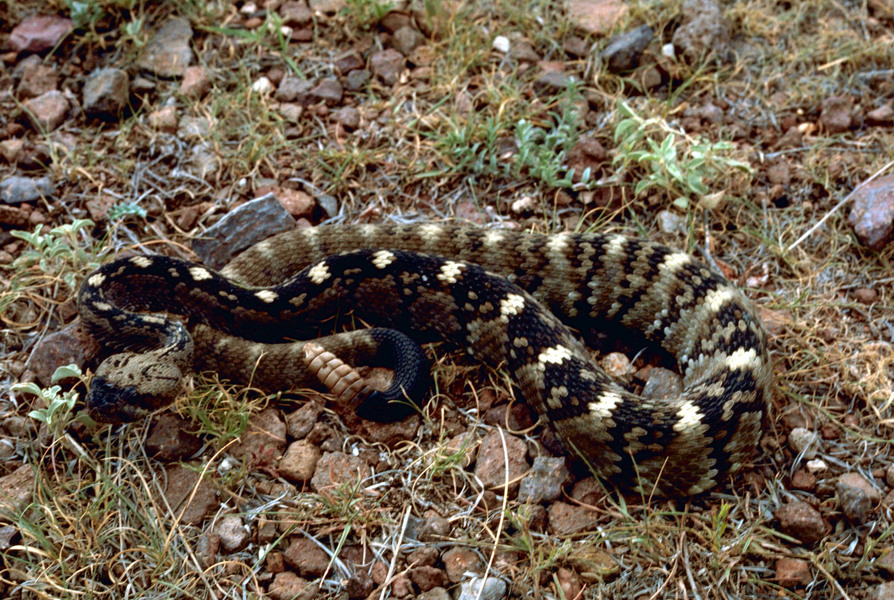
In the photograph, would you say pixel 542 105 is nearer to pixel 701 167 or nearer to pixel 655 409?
pixel 701 167

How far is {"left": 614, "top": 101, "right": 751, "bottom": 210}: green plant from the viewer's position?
4.32m

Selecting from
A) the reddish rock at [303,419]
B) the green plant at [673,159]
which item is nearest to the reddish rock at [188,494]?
the reddish rock at [303,419]

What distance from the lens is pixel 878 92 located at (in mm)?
4941

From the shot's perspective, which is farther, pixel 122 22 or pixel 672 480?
pixel 122 22

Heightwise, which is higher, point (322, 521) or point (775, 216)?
point (775, 216)

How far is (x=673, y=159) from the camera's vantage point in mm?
4316

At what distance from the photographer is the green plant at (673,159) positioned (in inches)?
170

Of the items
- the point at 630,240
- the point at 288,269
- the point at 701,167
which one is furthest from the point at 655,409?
the point at 288,269

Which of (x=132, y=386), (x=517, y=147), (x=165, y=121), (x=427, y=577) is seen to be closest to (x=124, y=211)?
(x=165, y=121)

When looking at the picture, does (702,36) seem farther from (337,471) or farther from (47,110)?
(47,110)

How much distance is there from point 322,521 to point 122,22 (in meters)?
4.10

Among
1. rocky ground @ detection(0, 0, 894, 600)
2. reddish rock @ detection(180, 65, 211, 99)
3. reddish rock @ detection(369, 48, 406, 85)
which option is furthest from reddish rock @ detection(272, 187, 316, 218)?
reddish rock @ detection(369, 48, 406, 85)

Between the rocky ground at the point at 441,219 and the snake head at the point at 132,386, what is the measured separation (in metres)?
0.11

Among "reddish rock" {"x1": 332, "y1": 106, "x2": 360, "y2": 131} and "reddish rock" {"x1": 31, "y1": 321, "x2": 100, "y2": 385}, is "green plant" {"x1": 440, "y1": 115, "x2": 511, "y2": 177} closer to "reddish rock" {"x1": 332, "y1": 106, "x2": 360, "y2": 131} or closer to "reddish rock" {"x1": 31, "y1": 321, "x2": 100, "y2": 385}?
"reddish rock" {"x1": 332, "y1": 106, "x2": 360, "y2": 131}
